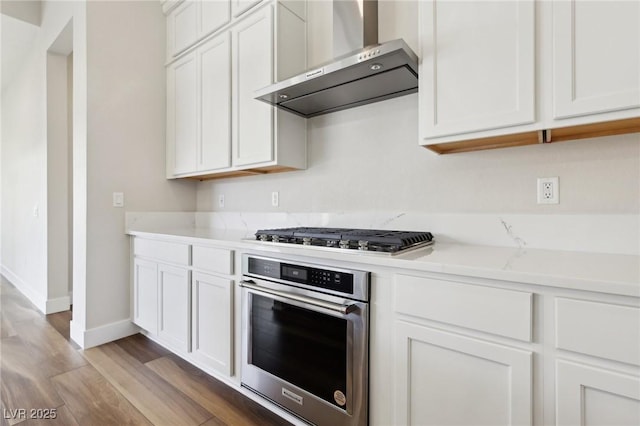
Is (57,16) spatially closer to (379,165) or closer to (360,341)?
(379,165)

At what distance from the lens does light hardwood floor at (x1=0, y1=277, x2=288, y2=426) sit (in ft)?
5.39

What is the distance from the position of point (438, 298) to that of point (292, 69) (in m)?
1.70

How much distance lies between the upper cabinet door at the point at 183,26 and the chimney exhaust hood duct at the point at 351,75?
1.27 m

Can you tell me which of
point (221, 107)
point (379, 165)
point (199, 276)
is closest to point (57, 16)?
point (221, 107)

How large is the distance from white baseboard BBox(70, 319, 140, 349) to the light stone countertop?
5.92ft

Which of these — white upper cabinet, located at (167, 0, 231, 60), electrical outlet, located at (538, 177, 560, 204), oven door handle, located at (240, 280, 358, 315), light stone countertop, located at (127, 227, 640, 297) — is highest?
white upper cabinet, located at (167, 0, 231, 60)

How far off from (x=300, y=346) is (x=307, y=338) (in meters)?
0.06

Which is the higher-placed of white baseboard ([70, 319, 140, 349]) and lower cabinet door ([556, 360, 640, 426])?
lower cabinet door ([556, 360, 640, 426])

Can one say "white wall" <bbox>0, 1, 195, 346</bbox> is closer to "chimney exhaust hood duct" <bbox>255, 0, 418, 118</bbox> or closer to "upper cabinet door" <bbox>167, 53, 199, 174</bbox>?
"upper cabinet door" <bbox>167, 53, 199, 174</bbox>

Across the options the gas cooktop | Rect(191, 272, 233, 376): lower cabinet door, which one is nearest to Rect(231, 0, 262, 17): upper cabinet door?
the gas cooktop

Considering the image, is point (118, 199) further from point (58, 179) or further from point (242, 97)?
point (242, 97)

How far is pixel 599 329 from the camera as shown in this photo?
0.85 meters

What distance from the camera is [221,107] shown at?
2369 mm

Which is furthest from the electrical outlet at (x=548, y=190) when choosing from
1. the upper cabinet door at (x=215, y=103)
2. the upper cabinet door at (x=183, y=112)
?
the upper cabinet door at (x=183, y=112)
